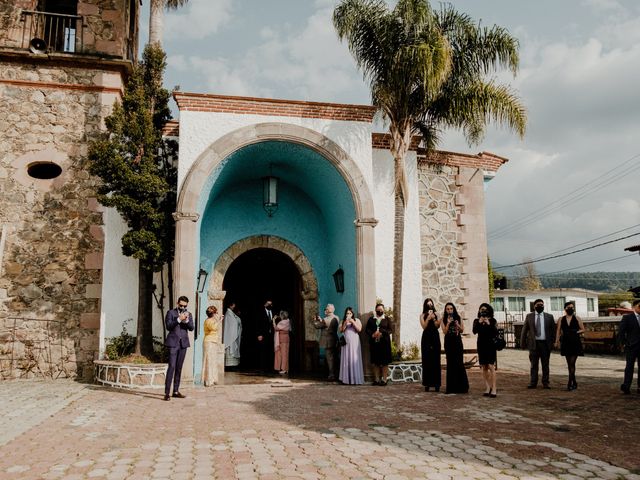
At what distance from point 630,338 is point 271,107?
7821mm

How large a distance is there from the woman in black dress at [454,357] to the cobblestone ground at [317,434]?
13.7 inches

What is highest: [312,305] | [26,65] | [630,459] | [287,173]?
[26,65]

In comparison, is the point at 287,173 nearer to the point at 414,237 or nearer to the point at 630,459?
the point at 414,237

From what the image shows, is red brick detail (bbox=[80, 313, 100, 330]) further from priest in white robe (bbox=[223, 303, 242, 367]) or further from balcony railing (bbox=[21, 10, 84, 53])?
balcony railing (bbox=[21, 10, 84, 53])

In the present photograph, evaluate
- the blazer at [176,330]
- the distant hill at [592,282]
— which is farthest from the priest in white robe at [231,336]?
the distant hill at [592,282]

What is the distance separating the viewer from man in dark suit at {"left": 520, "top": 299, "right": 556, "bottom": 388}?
8906 millimetres

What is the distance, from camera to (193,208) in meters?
9.40

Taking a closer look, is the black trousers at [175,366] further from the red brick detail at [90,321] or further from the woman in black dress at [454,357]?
the woman in black dress at [454,357]

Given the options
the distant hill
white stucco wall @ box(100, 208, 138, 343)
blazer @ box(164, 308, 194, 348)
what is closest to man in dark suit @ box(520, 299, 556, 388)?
blazer @ box(164, 308, 194, 348)

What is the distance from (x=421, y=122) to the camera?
37.2 feet

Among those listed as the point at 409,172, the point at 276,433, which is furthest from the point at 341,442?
the point at 409,172

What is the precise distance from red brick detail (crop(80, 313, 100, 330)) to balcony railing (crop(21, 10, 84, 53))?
565 centimetres

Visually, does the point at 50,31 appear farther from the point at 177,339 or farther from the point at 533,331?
the point at 533,331

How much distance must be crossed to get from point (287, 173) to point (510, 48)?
550 cm
